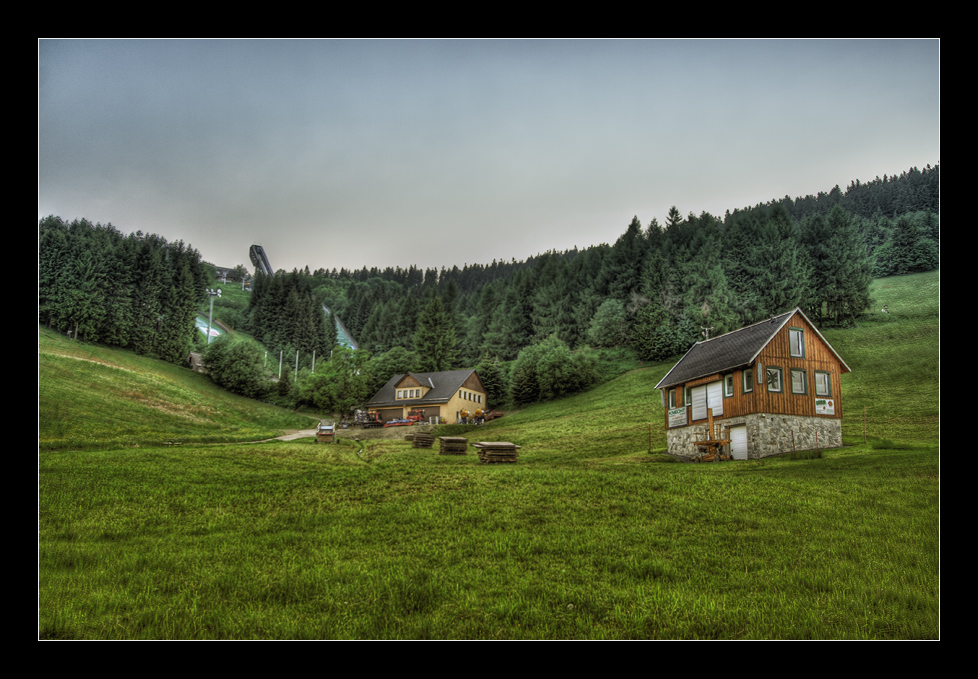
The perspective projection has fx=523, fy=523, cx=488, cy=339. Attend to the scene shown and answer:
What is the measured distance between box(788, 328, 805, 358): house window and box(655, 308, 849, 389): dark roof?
0.43 m

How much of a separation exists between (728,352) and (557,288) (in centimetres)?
3413

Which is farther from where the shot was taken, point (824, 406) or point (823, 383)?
point (823, 383)

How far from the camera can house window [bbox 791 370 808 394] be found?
16.7 meters

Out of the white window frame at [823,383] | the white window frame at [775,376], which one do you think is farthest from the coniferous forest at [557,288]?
the white window frame at [775,376]

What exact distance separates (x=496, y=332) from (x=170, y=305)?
36.4 m

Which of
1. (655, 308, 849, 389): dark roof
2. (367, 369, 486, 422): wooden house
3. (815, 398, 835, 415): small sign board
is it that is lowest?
(367, 369, 486, 422): wooden house

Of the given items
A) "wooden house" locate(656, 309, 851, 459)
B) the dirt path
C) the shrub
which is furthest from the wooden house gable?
the shrub

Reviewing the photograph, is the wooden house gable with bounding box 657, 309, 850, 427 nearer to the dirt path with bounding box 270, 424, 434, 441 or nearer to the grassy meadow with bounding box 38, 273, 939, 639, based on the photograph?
the grassy meadow with bounding box 38, 273, 939, 639

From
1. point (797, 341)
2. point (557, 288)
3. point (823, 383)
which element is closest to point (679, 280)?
point (557, 288)

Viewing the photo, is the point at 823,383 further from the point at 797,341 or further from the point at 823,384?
the point at 797,341

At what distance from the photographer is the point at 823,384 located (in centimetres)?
1692

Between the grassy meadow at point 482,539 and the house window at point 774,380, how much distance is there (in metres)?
2.72

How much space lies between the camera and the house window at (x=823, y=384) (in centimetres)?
1688
